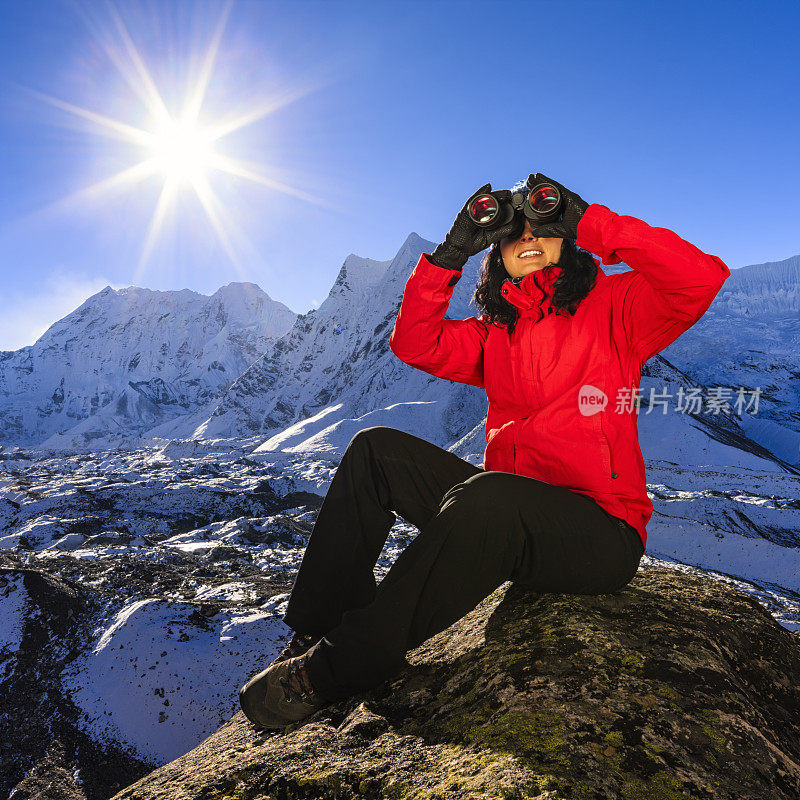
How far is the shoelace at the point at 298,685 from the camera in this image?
6.44 feet

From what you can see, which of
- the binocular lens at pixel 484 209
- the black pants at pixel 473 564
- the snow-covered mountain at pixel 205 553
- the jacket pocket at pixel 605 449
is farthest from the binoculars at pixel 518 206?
the snow-covered mountain at pixel 205 553

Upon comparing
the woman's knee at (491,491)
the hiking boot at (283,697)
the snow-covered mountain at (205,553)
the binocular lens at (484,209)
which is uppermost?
the binocular lens at (484,209)

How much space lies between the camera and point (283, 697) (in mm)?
2023

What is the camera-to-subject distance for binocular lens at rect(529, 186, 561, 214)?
2510 millimetres

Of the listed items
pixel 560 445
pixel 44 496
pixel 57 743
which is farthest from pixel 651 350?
pixel 44 496

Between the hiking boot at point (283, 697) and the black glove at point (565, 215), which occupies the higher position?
the black glove at point (565, 215)

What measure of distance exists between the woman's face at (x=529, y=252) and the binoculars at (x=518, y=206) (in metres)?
0.09

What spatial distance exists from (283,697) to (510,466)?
150cm

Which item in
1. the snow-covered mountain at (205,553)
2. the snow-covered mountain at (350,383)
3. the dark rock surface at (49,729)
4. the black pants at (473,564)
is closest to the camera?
the black pants at (473,564)

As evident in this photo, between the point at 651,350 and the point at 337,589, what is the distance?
204 centimetres

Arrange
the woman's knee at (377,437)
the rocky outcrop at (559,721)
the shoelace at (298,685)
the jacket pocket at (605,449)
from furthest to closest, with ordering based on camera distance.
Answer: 1. the woman's knee at (377,437)
2. the jacket pocket at (605,449)
3. the shoelace at (298,685)
4. the rocky outcrop at (559,721)

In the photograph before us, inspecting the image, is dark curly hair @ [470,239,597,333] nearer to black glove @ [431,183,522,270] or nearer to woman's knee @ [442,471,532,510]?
black glove @ [431,183,522,270]

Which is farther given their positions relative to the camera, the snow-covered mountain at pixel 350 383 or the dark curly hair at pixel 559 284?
the snow-covered mountain at pixel 350 383

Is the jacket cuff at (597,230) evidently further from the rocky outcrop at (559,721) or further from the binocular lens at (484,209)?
the rocky outcrop at (559,721)
